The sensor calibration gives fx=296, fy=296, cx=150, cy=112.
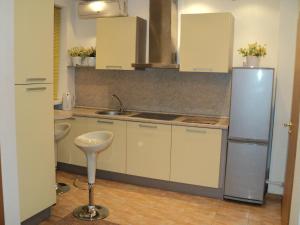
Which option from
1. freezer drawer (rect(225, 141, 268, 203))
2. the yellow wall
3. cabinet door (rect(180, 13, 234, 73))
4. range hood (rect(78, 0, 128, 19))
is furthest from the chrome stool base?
range hood (rect(78, 0, 128, 19))

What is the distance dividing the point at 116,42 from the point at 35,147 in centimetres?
193

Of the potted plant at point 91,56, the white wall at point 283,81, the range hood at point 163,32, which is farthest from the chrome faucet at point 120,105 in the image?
the white wall at point 283,81

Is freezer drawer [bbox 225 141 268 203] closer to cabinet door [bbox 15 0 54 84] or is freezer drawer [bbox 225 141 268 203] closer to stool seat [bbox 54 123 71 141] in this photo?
stool seat [bbox 54 123 71 141]

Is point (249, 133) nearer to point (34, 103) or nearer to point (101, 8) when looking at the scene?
point (34, 103)

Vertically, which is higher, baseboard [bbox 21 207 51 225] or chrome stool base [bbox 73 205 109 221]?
baseboard [bbox 21 207 51 225]

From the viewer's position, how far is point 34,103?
2662mm

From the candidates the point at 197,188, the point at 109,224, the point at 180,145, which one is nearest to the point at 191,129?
the point at 180,145

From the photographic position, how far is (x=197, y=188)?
3.66 m

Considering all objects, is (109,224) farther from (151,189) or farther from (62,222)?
(151,189)

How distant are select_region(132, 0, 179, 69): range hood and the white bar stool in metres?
1.22

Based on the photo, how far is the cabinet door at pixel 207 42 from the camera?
3.48 metres

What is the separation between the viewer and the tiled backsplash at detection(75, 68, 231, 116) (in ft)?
13.1

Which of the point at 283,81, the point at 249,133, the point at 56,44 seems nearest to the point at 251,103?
the point at 249,133

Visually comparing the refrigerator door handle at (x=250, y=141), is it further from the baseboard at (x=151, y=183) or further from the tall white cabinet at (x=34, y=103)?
the tall white cabinet at (x=34, y=103)
